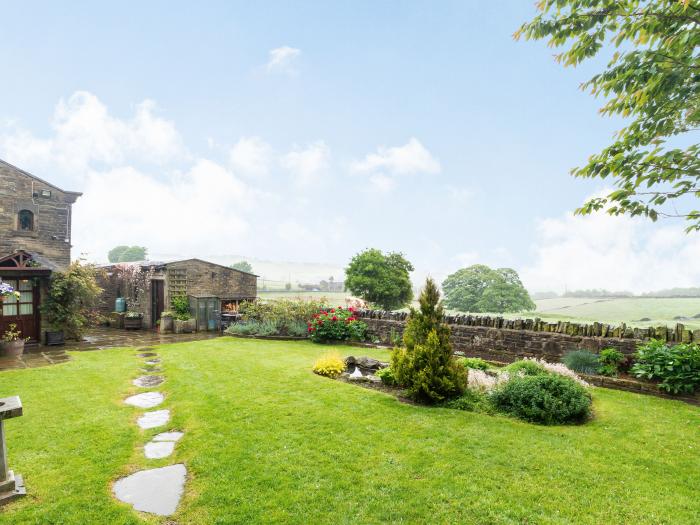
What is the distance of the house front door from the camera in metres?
14.4

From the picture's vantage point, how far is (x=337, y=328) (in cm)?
1446

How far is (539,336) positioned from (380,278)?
1917 cm

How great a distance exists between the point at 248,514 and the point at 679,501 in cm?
422

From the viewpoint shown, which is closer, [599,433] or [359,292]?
[599,433]

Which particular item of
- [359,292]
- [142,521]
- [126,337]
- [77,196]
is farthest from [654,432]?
[359,292]

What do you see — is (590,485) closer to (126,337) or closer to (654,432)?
(654,432)

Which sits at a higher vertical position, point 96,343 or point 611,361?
point 611,361

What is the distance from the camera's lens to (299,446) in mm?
4891

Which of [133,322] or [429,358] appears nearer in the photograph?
[429,358]

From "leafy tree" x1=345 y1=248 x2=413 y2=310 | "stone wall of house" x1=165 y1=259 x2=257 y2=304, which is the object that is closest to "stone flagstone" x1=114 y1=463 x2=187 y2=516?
"stone wall of house" x1=165 y1=259 x2=257 y2=304

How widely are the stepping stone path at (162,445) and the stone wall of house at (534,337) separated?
8419mm

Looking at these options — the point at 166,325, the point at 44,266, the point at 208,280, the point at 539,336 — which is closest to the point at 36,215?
the point at 44,266

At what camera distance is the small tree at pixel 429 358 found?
651 cm

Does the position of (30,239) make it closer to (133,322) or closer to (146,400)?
(133,322)
